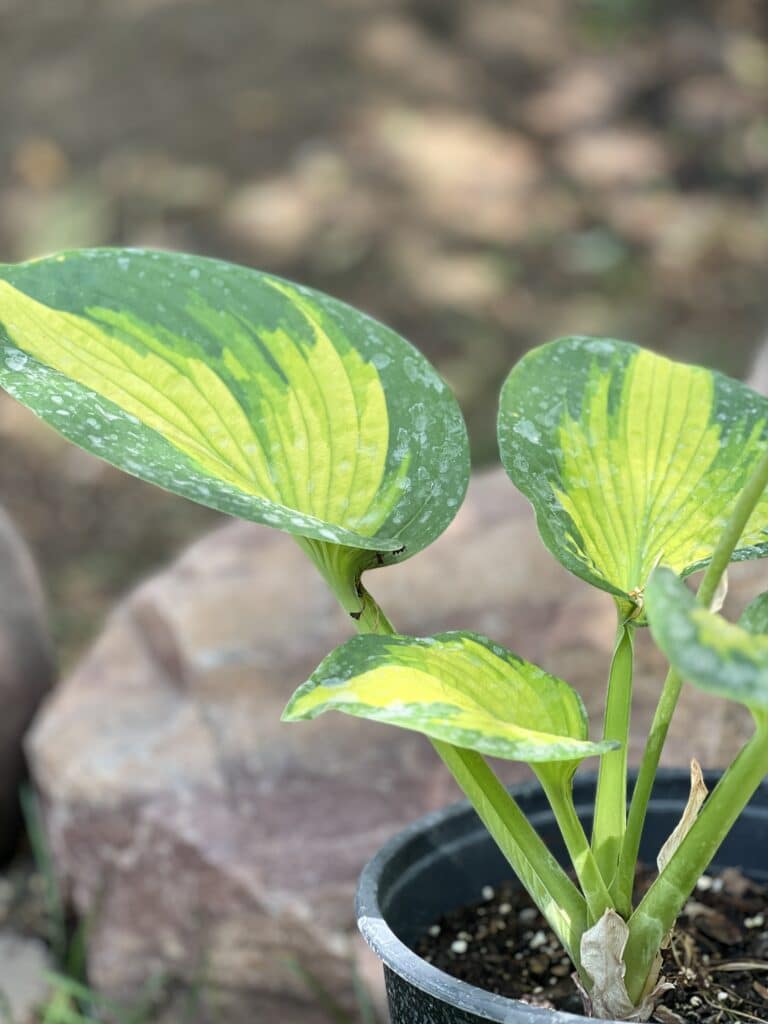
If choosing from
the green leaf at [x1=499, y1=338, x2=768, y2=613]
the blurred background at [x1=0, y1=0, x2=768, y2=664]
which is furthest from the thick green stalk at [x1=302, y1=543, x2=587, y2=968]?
the blurred background at [x1=0, y1=0, x2=768, y2=664]

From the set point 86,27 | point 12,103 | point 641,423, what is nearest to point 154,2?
point 86,27

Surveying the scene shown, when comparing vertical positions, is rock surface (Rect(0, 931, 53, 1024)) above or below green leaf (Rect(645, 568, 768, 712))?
below

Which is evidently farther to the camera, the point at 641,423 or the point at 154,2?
the point at 154,2

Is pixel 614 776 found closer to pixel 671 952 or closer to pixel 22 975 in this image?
pixel 671 952

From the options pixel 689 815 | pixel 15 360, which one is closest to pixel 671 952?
pixel 689 815

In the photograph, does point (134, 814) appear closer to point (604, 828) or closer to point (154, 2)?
point (604, 828)

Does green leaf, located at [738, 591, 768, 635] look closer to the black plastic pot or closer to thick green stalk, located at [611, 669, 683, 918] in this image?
thick green stalk, located at [611, 669, 683, 918]
